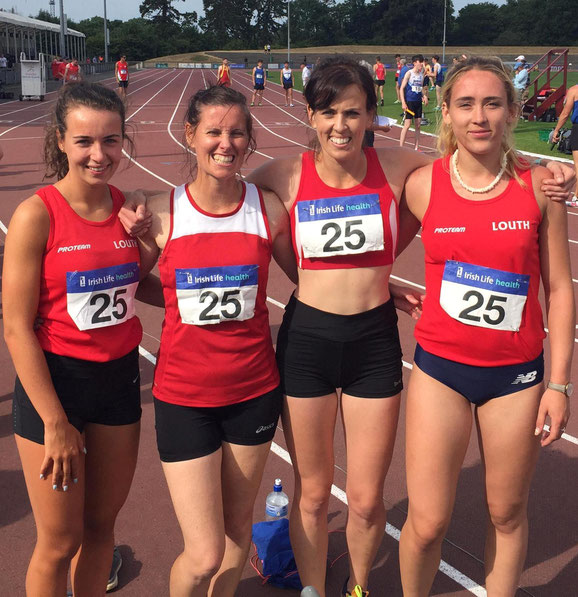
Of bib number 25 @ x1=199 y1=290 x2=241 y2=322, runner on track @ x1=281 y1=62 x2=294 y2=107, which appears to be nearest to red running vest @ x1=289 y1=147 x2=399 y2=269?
bib number 25 @ x1=199 y1=290 x2=241 y2=322

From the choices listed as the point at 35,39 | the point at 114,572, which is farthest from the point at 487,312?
the point at 35,39

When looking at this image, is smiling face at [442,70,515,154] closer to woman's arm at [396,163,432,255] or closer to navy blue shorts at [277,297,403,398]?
woman's arm at [396,163,432,255]

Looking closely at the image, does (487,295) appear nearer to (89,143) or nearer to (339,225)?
(339,225)

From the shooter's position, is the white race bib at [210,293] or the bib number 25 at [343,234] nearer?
the white race bib at [210,293]

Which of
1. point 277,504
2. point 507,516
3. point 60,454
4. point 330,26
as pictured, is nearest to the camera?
point 60,454

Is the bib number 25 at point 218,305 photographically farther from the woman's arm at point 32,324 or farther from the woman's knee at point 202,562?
the woman's knee at point 202,562

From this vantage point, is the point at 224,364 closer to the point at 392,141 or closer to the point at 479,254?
the point at 479,254

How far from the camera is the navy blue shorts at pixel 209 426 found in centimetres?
259

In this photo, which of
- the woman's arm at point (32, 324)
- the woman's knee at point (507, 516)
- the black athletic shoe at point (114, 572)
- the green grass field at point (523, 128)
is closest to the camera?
the woman's arm at point (32, 324)

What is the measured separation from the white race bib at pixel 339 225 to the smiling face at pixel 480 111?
17.1 inches

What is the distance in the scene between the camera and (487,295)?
8.48 ft

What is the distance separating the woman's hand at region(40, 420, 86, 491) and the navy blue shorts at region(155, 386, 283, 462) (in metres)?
0.33

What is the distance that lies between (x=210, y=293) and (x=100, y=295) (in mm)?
370

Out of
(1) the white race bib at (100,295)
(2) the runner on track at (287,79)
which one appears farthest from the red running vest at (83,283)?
(2) the runner on track at (287,79)
